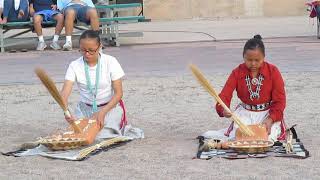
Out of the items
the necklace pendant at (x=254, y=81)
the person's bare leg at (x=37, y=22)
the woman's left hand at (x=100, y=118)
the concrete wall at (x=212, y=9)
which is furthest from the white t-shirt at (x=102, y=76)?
the concrete wall at (x=212, y=9)

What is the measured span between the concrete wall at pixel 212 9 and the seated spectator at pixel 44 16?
5788mm

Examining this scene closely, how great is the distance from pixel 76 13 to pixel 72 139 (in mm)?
6681

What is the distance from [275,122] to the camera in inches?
224

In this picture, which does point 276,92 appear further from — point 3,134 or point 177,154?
point 3,134

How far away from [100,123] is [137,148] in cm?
39

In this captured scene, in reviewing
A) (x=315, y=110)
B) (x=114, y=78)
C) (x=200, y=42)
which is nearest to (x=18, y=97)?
(x=114, y=78)

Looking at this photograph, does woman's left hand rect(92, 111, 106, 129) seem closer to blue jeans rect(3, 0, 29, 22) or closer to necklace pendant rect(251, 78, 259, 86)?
necklace pendant rect(251, 78, 259, 86)

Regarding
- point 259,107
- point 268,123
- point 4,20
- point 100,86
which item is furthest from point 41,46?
point 268,123

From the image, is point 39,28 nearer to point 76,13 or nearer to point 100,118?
point 76,13

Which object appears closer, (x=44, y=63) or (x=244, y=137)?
(x=244, y=137)

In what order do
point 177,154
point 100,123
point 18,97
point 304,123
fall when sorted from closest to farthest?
point 177,154 < point 100,123 < point 304,123 < point 18,97

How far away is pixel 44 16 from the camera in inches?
488

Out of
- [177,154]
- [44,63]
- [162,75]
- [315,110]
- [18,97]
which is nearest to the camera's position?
[177,154]

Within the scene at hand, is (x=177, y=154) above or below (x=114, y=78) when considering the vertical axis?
below
